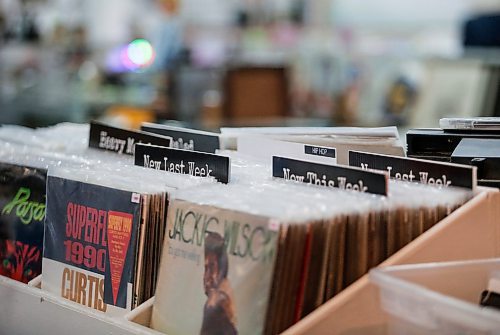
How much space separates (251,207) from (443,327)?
28 cm

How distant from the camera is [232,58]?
7.07m

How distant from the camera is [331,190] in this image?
1.07 m

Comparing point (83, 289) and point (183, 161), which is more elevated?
point (183, 161)

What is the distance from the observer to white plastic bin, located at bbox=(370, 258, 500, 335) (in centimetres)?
82

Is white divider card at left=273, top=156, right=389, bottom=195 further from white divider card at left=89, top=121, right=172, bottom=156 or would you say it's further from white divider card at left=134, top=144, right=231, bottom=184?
white divider card at left=89, top=121, right=172, bottom=156

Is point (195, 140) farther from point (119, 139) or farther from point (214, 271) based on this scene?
point (214, 271)

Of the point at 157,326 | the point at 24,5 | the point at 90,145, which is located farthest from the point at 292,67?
the point at 157,326

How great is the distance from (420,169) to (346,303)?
→ 0.25m

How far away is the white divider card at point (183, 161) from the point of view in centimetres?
116

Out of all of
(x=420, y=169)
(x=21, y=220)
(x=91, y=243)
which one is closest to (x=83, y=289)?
(x=91, y=243)

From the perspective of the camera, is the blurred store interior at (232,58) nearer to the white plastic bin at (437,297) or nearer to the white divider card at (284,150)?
the white divider card at (284,150)

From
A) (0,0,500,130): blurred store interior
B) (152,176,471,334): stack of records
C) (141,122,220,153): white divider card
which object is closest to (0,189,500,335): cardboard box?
(152,176,471,334): stack of records

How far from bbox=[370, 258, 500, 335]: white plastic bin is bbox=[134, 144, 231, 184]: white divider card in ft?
1.05

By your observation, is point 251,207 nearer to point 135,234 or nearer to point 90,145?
point 135,234
